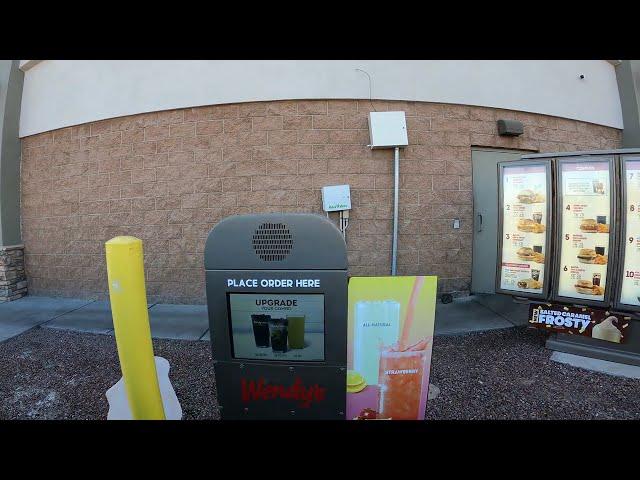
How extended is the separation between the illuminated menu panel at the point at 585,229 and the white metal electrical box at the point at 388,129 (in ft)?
6.60

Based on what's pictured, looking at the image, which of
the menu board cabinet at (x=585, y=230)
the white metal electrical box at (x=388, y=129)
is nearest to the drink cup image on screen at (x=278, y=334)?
the menu board cabinet at (x=585, y=230)

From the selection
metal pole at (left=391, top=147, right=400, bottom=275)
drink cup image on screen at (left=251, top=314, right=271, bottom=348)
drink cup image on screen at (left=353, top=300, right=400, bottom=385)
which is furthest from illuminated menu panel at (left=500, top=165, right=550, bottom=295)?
drink cup image on screen at (left=251, top=314, right=271, bottom=348)

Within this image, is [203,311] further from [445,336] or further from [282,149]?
[445,336]

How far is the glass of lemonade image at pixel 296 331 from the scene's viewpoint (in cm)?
158

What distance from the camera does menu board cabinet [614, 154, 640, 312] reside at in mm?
2971

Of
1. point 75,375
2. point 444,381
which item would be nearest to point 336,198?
point 444,381

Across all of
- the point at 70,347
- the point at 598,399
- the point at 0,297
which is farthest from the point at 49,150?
the point at 598,399

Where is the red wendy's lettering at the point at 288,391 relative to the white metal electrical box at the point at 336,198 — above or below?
below

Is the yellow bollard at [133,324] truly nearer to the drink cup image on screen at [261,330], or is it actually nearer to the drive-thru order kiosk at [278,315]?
the drive-thru order kiosk at [278,315]

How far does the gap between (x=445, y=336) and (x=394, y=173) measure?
2432 mm

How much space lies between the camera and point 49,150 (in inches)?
210

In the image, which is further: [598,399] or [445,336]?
[445,336]

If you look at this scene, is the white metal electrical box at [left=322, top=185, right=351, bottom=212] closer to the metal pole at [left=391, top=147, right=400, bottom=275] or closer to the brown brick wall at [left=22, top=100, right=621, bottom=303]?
the brown brick wall at [left=22, top=100, right=621, bottom=303]

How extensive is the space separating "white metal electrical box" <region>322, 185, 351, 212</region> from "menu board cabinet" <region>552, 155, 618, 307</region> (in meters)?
2.49
